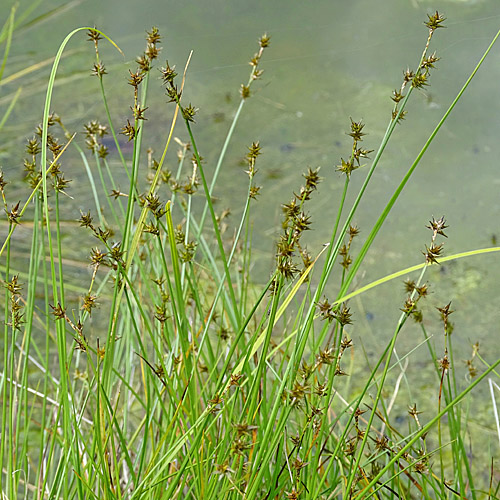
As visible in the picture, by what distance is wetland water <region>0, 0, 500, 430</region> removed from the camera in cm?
187

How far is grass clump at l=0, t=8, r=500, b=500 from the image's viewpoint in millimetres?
724

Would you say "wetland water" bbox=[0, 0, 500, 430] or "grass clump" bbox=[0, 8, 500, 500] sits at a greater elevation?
"wetland water" bbox=[0, 0, 500, 430]

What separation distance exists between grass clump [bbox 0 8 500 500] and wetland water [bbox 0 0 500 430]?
0.10 metres

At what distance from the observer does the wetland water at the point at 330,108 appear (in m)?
1.87

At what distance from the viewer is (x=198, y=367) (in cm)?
112

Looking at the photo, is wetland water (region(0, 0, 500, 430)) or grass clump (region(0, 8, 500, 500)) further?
wetland water (region(0, 0, 500, 430))

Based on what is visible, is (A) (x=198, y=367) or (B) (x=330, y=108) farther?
(B) (x=330, y=108)

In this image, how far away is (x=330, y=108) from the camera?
7.28 feet

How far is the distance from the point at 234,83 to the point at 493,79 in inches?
32.5

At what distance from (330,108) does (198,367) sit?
4.33 feet

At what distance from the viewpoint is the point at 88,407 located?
1.46 metres

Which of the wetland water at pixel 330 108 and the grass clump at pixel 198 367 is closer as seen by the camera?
the grass clump at pixel 198 367

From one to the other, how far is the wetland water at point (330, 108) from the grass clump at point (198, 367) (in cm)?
10

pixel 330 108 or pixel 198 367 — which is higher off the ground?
pixel 330 108
